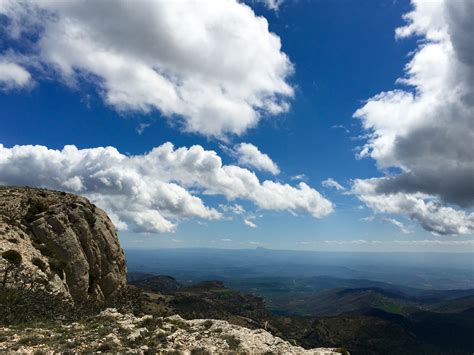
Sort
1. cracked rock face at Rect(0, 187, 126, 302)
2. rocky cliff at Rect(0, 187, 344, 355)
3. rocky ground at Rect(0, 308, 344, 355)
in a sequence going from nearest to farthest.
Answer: rocky ground at Rect(0, 308, 344, 355), rocky cliff at Rect(0, 187, 344, 355), cracked rock face at Rect(0, 187, 126, 302)

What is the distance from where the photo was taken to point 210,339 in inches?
1116

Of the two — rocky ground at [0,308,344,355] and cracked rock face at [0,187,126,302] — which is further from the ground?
cracked rock face at [0,187,126,302]

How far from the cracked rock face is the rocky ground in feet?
52.7

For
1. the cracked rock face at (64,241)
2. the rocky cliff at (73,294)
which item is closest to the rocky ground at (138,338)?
the rocky cliff at (73,294)

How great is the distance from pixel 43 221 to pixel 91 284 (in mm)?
13755

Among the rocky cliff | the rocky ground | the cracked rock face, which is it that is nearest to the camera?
the rocky ground

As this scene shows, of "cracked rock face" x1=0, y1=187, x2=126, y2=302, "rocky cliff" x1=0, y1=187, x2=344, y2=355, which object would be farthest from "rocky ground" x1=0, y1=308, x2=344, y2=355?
"cracked rock face" x1=0, y1=187, x2=126, y2=302

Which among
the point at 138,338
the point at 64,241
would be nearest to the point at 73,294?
the point at 64,241

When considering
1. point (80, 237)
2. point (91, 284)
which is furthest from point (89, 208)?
point (91, 284)

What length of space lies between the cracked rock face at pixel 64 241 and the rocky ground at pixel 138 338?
1607 cm

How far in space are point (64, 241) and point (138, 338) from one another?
115 ft

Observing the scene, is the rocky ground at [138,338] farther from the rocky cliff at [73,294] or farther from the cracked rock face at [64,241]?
the cracked rock face at [64,241]

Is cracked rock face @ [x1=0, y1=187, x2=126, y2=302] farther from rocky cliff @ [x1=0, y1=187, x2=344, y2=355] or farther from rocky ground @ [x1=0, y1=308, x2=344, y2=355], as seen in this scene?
rocky ground @ [x1=0, y1=308, x2=344, y2=355]

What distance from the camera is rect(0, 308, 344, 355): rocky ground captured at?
23.4 m
